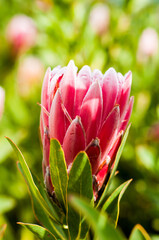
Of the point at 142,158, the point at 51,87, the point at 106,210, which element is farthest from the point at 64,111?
the point at 142,158

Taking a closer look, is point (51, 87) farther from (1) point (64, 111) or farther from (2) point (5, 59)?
(2) point (5, 59)

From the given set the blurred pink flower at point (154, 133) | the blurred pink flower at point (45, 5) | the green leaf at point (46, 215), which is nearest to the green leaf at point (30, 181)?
the green leaf at point (46, 215)

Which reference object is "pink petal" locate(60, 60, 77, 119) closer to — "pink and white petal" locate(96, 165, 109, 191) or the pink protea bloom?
the pink protea bloom

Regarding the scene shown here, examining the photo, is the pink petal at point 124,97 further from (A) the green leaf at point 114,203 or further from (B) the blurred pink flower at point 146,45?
(B) the blurred pink flower at point 146,45

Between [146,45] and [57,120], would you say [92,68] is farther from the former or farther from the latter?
[57,120]

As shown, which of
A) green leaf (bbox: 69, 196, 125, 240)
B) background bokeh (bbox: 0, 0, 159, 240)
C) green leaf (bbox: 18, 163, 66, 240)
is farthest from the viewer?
A: background bokeh (bbox: 0, 0, 159, 240)

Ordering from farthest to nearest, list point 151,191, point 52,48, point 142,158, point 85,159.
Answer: point 52,48 < point 142,158 < point 151,191 < point 85,159

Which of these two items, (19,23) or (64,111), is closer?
(64,111)

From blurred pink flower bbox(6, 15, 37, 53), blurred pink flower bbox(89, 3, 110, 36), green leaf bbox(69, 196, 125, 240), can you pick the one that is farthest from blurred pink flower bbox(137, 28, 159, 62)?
green leaf bbox(69, 196, 125, 240)
